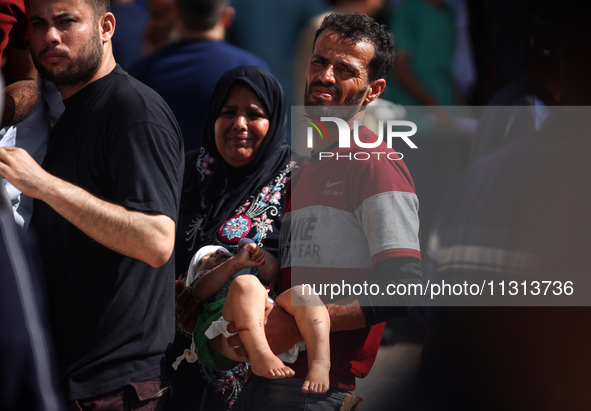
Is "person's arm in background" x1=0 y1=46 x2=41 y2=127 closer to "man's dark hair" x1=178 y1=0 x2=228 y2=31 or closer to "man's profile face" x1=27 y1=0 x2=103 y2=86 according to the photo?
"man's profile face" x1=27 y1=0 x2=103 y2=86

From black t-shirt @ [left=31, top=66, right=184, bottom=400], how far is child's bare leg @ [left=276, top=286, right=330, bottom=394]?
0.46 metres

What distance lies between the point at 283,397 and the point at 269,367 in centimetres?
17

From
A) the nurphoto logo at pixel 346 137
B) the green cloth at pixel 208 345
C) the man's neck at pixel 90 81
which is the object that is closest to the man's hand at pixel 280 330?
the green cloth at pixel 208 345

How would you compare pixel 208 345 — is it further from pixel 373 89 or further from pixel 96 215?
pixel 373 89

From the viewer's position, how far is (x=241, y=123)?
3141 millimetres

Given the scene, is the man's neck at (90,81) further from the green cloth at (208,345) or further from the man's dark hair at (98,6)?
the green cloth at (208,345)

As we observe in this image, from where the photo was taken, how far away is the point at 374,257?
2.51 meters

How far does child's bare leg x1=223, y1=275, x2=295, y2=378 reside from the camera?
8.20 feet

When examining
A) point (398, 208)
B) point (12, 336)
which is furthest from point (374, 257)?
point (12, 336)

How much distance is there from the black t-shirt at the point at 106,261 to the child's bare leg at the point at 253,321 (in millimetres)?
265

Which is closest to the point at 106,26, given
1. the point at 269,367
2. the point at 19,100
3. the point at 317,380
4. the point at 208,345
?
the point at 19,100

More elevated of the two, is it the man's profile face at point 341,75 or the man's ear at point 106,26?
the man's ear at point 106,26

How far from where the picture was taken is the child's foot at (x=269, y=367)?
97.9 inches

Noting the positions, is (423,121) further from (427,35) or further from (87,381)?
(87,381)
